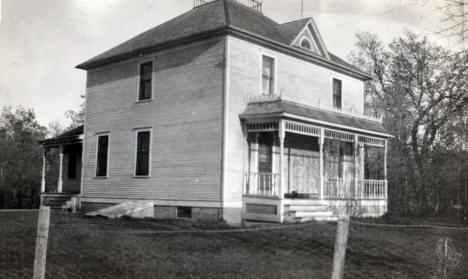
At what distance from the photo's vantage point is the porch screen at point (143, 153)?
2086 centimetres

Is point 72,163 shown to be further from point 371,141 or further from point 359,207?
point 371,141

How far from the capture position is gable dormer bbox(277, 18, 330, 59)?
70.1 ft

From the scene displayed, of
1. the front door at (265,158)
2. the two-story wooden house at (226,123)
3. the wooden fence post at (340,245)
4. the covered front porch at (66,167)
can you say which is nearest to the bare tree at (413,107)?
the two-story wooden house at (226,123)

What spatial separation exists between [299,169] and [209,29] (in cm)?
694

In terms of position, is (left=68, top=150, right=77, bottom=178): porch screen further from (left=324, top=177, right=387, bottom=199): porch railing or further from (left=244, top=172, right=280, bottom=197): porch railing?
(left=324, top=177, right=387, bottom=199): porch railing

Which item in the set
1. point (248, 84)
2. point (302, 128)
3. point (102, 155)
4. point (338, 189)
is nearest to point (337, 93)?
point (338, 189)

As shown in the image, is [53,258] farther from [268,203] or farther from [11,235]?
[268,203]

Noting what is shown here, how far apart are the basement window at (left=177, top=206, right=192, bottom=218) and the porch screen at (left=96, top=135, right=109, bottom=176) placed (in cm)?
519

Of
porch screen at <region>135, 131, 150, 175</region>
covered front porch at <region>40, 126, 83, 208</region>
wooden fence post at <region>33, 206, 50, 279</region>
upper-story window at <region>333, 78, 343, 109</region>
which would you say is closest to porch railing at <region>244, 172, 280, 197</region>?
porch screen at <region>135, 131, 150, 175</region>

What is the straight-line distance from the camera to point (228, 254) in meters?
11.0

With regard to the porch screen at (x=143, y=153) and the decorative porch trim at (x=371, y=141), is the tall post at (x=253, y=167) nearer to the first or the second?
the porch screen at (x=143, y=153)

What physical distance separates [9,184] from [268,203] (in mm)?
40005

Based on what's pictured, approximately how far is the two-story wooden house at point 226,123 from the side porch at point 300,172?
50 mm

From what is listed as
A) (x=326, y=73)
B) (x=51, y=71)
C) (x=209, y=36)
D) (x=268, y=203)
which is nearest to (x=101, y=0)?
(x=209, y=36)
